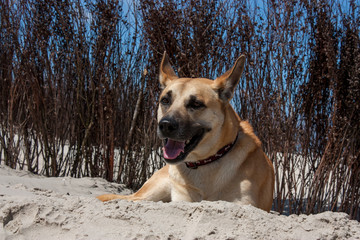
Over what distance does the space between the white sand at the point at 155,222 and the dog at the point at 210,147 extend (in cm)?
69

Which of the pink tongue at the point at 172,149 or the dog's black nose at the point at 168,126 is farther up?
the dog's black nose at the point at 168,126

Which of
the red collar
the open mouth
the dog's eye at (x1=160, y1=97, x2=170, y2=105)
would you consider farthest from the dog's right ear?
the red collar

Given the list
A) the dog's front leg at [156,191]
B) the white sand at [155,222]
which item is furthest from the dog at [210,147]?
the white sand at [155,222]

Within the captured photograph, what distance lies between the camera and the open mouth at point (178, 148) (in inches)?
126

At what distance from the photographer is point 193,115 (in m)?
3.34

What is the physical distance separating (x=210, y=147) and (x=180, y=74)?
1812mm

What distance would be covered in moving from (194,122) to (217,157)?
1.34 ft

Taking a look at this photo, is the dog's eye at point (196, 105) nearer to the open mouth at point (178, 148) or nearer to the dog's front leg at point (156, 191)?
the open mouth at point (178, 148)

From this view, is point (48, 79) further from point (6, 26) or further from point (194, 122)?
point (194, 122)

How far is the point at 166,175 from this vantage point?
3.92 m

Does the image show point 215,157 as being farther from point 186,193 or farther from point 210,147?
point 186,193

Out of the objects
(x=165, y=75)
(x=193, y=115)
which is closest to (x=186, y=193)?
(x=193, y=115)

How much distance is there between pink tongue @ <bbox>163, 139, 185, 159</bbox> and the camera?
3215mm

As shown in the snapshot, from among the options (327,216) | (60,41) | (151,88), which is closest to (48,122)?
(60,41)
